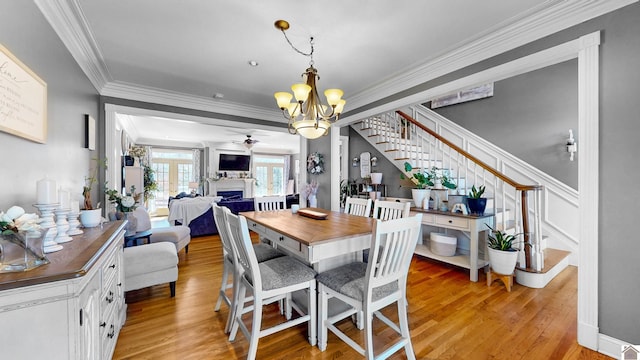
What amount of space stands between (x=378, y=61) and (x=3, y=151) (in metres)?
2.93

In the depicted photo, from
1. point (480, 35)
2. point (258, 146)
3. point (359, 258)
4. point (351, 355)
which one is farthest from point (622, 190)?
point (258, 146)

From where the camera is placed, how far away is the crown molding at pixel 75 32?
1.70 m

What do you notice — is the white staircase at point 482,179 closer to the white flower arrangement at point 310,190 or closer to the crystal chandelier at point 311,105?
the white flower arrangement at point 310,190

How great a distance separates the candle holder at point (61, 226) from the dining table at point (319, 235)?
117 cm

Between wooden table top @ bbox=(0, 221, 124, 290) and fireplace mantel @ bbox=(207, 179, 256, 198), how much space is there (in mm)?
7631

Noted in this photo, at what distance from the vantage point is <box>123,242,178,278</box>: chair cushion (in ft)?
7.63

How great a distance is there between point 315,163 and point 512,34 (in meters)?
3.16

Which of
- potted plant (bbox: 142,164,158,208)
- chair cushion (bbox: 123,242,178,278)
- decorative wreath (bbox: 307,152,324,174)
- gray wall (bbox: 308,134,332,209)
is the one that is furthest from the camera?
potted plant (bbox: 142,164,158,208)

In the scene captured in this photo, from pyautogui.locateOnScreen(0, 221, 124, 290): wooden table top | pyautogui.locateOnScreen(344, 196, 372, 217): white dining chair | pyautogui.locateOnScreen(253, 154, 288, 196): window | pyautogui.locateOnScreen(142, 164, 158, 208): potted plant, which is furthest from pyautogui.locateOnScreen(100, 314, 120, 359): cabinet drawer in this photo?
pyautogui.locateOnScreen(253, 154, 288, 196): window

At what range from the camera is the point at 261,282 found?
1.63 meters

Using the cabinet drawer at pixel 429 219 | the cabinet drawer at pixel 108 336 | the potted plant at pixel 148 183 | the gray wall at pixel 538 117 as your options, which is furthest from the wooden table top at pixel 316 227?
the potted plant at pixel 148 183

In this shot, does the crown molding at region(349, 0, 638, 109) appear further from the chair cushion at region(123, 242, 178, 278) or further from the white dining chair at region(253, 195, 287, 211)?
the chair cushion at region(123, 242, 178, 278)

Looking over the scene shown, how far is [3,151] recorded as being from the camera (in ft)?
4.15

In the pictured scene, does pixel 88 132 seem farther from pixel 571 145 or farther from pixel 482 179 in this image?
pixel 571 145
